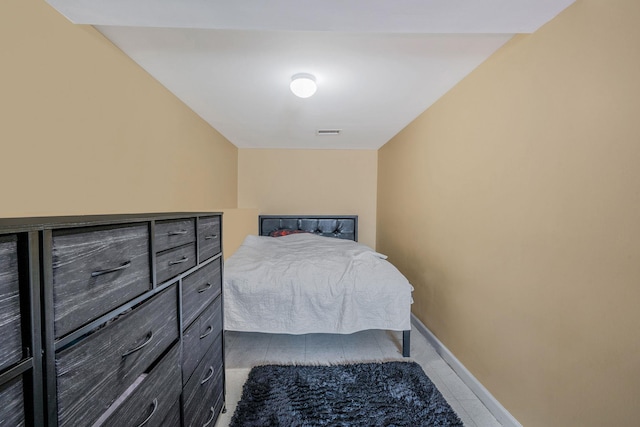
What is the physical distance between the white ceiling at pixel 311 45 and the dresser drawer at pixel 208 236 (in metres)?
0.90

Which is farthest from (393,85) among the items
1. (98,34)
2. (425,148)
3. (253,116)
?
(98,34)

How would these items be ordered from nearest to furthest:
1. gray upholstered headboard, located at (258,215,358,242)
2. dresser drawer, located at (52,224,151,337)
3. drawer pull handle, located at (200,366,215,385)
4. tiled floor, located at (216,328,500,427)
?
dresser drawer, located at (52,224,151,337), drawer pull handle, located at (200,366,215,385), tiled floor, located at (216,328,500,427), gray upholstered headboard, located at (258,215,358,242)

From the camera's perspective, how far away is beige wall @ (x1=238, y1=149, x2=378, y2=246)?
3.90 metres

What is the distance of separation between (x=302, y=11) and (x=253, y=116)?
153 centimetres

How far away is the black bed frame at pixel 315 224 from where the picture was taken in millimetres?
3879

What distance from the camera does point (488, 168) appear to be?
5.10ft

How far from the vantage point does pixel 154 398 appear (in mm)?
797

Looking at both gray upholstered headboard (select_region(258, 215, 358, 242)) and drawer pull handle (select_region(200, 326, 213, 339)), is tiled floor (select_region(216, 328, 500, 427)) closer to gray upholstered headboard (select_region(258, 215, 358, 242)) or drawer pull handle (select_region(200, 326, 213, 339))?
drawer pull handle (select_region(200, 326, 213, 339))

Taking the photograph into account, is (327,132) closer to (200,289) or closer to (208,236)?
(208,236)

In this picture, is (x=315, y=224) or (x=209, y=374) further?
(x=315, y=224)

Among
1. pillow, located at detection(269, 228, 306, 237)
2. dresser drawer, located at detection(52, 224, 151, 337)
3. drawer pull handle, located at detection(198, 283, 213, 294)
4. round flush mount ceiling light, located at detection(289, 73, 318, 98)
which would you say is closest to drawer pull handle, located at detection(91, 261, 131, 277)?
dresser drawer, located at detection(52, 224, 151, 337)

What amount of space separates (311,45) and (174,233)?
1.20 m

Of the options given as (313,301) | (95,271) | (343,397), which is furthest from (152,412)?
(313,301)

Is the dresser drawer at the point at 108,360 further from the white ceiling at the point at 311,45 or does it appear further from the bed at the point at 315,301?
the white ceiling at the point at 311,45
